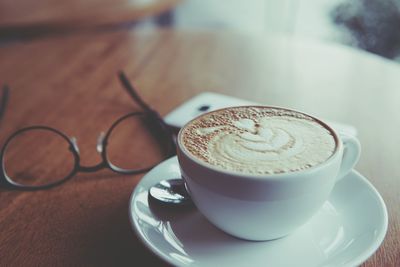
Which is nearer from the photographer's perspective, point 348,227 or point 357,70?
point 348,227

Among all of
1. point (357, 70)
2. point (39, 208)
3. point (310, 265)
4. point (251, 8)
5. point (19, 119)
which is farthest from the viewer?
point (251, 8)

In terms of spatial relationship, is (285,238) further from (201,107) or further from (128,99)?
(128,99)

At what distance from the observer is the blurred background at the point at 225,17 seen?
1.16 metres

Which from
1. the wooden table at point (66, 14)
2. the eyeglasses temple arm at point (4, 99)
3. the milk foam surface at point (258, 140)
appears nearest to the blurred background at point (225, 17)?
the wooden table at point (66, 14)

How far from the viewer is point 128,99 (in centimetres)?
80

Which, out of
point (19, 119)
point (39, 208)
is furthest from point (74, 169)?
point (19, 119)

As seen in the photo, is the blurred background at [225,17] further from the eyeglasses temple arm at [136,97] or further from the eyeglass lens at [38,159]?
the eyeglass lens at [38,159]

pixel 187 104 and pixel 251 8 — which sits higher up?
pixel 187 104

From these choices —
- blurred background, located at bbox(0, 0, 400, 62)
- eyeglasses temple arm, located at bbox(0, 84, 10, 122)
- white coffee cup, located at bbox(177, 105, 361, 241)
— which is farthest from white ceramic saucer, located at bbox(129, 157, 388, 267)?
blurred background, located at bbox(0, 0, 400, 62)

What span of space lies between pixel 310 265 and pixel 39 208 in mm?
309

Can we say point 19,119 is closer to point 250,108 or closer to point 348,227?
point 250,108

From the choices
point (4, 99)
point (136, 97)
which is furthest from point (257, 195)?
point (4, 99)

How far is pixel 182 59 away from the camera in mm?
972

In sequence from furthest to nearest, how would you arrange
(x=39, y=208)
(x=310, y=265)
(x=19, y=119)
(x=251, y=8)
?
(x=251, y=8), (x=19, y=119), (x=39, y=208), (x=310, y=265)
